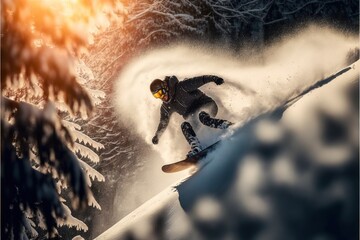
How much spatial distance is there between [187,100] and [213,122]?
0.83 metres

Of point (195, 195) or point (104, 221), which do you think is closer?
point (195, 195)

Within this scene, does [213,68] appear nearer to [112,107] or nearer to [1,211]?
[112,107]

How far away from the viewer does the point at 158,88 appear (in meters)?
7.46

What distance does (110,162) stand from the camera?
1870cm

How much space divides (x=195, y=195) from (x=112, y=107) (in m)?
15.6

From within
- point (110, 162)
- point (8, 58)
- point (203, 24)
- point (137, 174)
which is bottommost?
point (137, 174)

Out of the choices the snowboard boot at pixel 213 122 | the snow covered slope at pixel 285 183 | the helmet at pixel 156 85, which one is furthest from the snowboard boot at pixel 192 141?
the snow covered slope at pixel 285 183

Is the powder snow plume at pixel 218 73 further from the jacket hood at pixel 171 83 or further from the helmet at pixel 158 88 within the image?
the helmet at pixel 158 88

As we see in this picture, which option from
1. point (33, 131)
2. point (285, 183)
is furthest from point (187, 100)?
point (285, 183)

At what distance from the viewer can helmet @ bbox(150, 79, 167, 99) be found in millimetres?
7402

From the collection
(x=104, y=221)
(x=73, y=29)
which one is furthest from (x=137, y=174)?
(x=73, y=29)

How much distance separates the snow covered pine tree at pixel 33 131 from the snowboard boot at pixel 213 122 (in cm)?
343

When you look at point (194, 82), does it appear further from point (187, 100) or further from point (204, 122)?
point (204, 122)

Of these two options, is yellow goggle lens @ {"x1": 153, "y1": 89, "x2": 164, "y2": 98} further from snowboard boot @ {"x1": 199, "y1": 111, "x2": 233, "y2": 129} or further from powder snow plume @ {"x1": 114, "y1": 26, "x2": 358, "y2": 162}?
powder snow plume @ {"x1": 114, "y1": 26, "x2": 358, "y2": 162}
